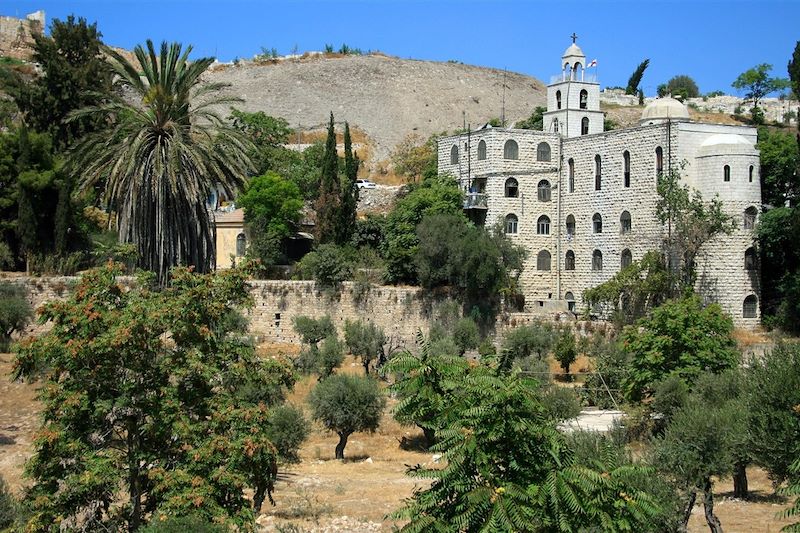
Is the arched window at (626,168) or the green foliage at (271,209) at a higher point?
the arched window at (626,168)

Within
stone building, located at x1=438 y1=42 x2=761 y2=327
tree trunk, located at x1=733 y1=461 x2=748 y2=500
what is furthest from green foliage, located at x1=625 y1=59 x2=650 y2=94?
tree trunk, located at x1=733 y1=461 x2=748 y2=500

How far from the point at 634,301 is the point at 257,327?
14.8m

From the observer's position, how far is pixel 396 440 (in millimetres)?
31375

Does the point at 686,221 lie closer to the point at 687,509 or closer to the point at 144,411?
the point at 687,509

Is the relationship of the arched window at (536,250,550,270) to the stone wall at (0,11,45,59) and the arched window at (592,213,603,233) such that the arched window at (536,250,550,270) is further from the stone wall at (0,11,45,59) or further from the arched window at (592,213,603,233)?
the stone wall at (0,11,45,59)

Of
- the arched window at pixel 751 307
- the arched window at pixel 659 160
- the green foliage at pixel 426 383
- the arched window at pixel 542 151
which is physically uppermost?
the arched window at pixel 542 151

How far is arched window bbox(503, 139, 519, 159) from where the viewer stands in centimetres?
4600

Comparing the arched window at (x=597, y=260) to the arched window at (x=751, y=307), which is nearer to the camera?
the arched window at (x=751, y=307)

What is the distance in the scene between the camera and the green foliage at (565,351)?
3866 cm

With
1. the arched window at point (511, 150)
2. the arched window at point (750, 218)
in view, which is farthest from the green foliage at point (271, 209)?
the arched window at point (750, 218)

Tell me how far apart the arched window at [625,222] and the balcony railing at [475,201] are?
565cm

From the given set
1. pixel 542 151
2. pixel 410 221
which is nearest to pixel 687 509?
pixel 410 221

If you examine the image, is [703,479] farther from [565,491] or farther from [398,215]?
[398,215]

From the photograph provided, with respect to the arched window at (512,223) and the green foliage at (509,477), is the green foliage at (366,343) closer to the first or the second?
the arched window at (512,223)
